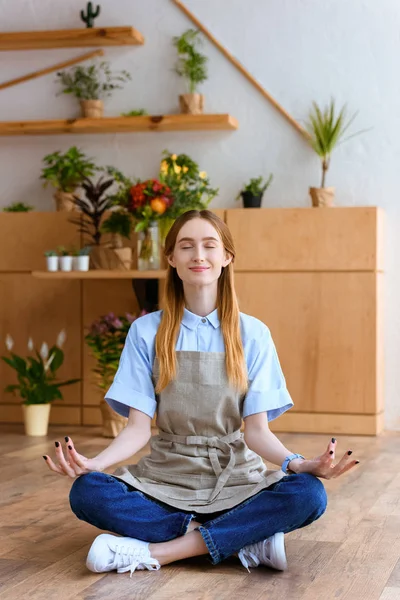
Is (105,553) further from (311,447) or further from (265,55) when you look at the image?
(265,55)

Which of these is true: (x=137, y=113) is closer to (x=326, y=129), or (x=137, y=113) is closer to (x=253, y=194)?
(x=253, y=194)

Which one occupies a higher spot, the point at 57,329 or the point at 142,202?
the point at 142,202

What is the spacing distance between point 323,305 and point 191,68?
155 centimetres

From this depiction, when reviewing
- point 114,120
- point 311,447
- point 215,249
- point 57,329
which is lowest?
point 311,447

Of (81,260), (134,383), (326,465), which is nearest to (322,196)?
(81,260)

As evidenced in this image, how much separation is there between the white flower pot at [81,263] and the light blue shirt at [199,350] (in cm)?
250

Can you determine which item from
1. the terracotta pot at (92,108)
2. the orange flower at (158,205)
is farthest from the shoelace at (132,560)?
the terracotta pot at (92,108)

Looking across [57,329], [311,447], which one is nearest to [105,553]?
[311,447]

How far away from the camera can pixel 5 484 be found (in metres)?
3.64

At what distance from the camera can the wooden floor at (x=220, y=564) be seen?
→ 219 centimetres

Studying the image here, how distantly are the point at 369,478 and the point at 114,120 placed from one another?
2.64m

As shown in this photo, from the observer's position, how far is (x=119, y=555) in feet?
7.76

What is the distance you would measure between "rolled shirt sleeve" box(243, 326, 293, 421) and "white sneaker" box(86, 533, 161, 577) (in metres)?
0.43

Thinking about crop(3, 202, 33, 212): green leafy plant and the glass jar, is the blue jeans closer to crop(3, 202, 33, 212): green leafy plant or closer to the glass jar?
the glass jar
